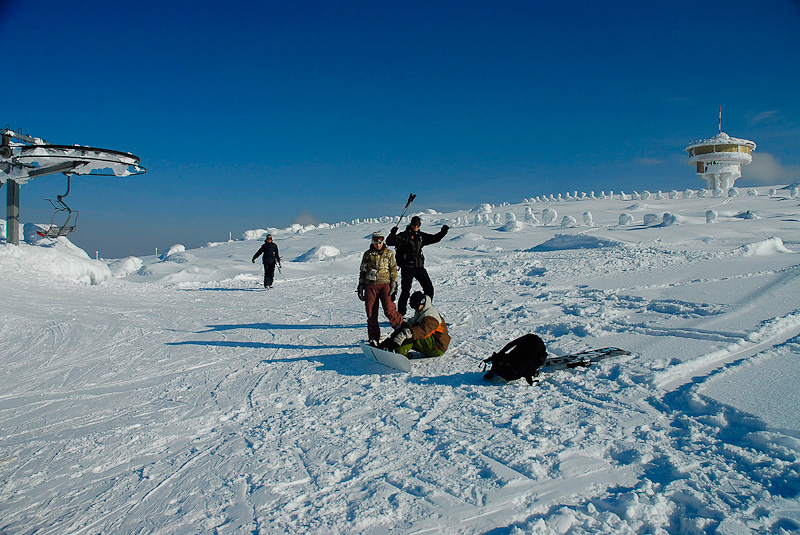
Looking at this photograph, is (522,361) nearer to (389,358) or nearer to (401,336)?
(401,336)

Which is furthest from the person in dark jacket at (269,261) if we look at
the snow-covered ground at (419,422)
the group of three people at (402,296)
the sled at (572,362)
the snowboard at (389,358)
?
the sled at (572,362)

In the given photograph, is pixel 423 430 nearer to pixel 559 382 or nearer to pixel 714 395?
pixel 559 382

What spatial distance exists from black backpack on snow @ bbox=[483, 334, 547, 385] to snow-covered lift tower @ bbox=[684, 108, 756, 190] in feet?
190

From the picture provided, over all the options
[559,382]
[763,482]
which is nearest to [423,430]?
[559,382]

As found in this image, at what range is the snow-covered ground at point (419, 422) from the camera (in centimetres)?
290

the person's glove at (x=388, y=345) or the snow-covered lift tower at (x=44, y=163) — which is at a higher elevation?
the snow-covered lift tower at (x=44, y=163)

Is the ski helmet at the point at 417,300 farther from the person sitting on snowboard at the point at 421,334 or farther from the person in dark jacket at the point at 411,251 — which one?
the person in dark jacket at the point at 411,251

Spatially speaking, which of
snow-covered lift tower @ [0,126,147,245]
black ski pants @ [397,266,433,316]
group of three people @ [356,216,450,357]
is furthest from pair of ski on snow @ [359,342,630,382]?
snow-covered lift tower @ [0,126,147,245]

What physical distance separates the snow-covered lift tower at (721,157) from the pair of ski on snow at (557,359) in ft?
187

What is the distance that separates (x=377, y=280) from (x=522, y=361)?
2.44 metres

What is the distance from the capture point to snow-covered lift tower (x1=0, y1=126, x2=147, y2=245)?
1482 centimetres

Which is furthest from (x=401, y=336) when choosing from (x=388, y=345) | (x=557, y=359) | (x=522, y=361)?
(x=557, y=359)

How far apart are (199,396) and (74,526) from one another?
2.32m

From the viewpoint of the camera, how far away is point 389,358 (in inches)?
228
